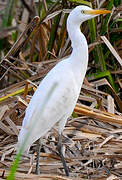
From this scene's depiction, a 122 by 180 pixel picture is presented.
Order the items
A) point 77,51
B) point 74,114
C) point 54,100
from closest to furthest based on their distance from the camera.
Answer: point 54,100 < point 77,51 < point 74,114

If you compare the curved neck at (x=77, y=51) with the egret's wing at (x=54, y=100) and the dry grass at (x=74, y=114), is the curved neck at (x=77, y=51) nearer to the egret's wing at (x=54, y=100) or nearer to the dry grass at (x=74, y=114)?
the egret's wing at (x=54, y=100)

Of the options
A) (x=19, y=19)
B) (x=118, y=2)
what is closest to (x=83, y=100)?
(x=118, y=2)

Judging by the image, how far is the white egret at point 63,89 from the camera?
88.0 inches

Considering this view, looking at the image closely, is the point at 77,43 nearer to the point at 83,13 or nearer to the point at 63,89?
the point at 83,13

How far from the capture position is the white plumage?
224 cm

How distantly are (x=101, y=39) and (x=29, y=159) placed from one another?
3.32ft

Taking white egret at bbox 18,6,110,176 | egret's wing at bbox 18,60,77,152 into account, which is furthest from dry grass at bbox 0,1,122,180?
egret's wing at bbox 18,60,77,152

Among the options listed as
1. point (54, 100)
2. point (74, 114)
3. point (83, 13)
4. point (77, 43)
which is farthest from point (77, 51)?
point (74, 114)

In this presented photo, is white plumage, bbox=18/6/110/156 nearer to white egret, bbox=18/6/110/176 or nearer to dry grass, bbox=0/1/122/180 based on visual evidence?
white egret, bbox=18/6/110/176

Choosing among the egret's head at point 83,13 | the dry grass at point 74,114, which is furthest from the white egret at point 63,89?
the dry grass at point 74,114

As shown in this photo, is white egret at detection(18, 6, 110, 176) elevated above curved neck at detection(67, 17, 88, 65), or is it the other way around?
curved neck at detection(67, 17, 88, 65)

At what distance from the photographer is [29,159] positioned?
2477 millimetres

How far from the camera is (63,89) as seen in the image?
2.32 metres

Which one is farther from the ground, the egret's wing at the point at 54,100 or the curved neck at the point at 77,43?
the curved neck at the point at 77,43
